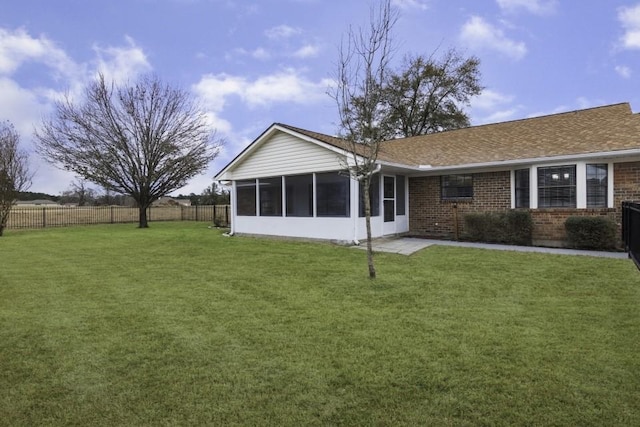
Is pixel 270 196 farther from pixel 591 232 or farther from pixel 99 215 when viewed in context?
pixel 99 215

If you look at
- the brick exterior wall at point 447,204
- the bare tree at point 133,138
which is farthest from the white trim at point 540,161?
the bare tree at point 133,138

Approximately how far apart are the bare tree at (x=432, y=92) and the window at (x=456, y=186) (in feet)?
55.9

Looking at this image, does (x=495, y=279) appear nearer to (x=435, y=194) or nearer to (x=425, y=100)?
(x=435, y=194)

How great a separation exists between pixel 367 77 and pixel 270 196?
7.62 metres

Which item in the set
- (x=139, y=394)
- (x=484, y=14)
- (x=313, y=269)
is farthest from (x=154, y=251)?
(x=484, y=14)

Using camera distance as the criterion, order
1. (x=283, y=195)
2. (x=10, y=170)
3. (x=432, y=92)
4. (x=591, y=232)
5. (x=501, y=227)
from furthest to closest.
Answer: (x=432, y=92) < (x=10, y=170) < (x=283, y=195) < (x=501, y=227) < (x=591, y=232)

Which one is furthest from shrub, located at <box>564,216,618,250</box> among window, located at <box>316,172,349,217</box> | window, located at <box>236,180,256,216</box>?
window, located at <box>236,180,256,216</box>

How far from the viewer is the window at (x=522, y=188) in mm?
11352

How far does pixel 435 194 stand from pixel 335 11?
6.78 meters

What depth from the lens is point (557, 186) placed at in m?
10.8

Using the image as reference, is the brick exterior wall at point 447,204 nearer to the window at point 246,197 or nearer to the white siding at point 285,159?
the white siding at point 285,159

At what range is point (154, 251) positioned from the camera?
10.9m

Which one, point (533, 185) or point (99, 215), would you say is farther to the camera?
point (99, 215)

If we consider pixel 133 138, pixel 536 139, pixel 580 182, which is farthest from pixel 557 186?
pixel 133 138
